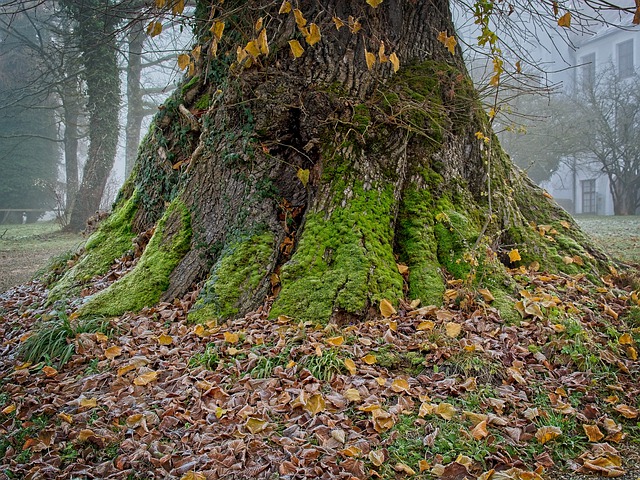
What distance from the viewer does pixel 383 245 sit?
12.8 feet

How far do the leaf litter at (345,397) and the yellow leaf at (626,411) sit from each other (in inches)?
0.9

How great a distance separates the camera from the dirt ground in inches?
308

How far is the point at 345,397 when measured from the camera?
270 centimetres

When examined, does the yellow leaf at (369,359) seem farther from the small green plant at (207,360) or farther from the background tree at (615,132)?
the background tree at (615,132)

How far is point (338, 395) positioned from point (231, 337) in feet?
3.31

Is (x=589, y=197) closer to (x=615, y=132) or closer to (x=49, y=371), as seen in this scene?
(x=615, y=132)

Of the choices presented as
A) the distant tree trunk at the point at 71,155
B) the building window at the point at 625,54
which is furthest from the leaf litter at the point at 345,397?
the building window at the point at 625,54

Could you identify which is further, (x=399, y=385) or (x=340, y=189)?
(x=340, y=189)

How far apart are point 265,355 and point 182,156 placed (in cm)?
308

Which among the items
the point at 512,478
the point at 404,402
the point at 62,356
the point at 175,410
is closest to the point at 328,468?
the point at 404,402

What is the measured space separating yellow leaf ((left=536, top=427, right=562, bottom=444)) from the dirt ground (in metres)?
6.74

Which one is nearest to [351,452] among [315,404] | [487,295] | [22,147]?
[315,404]

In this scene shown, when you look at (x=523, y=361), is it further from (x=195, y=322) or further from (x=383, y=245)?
(x=195, y=322)

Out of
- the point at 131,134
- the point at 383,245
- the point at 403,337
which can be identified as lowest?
the point at 403,337
